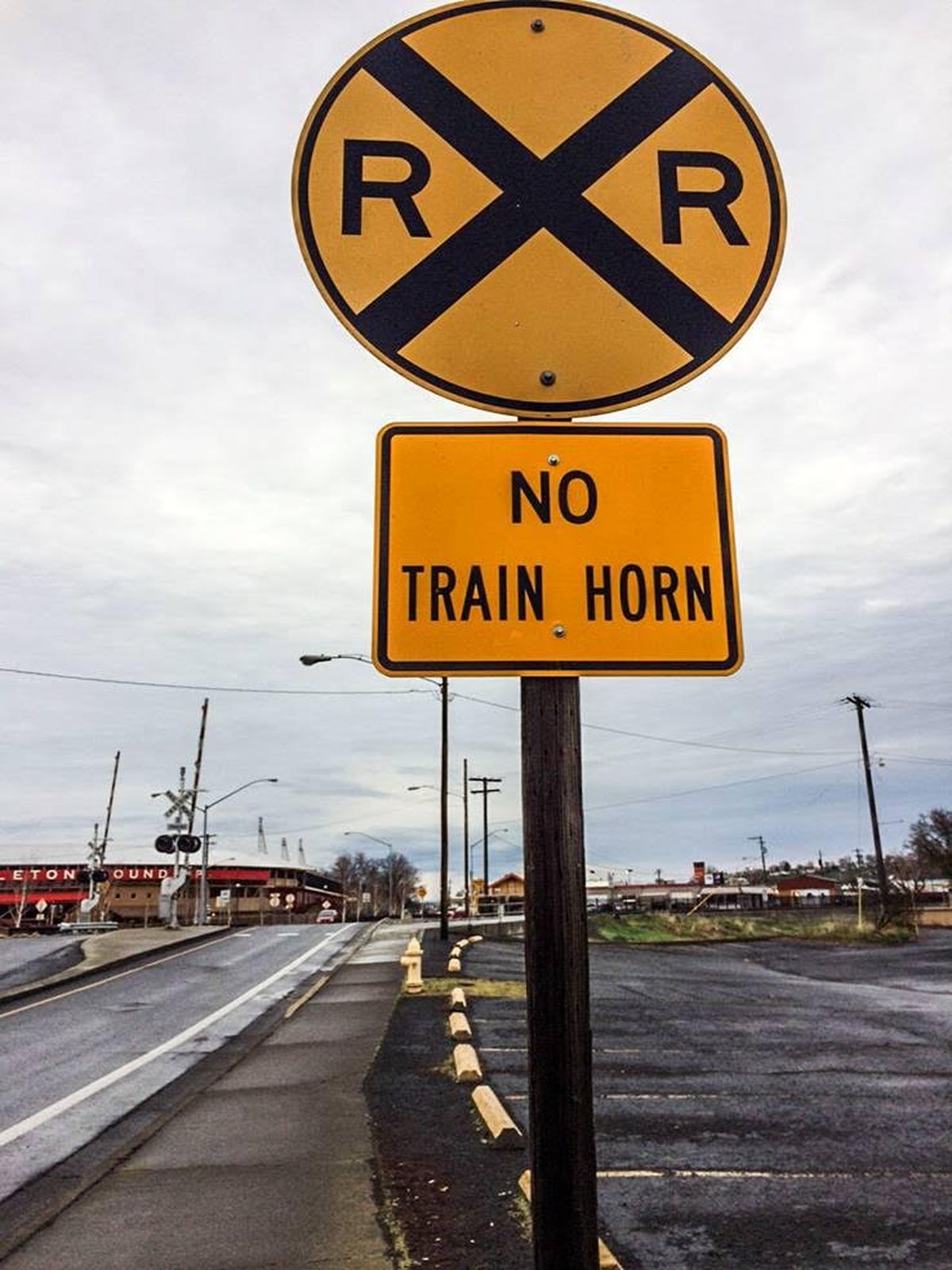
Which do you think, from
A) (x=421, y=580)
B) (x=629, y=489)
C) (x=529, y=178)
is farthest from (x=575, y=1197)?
(x=529, y=178)

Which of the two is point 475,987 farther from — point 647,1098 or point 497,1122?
point 497,1122

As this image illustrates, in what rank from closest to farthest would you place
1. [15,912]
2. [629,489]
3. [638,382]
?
[629,489], [638,382], [15,912]

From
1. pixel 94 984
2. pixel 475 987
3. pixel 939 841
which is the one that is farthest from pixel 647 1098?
pixel 939 841

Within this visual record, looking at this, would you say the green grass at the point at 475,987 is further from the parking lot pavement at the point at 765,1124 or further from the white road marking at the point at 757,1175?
the white road marking at the point at 757,1175

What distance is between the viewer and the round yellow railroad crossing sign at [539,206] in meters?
2.08

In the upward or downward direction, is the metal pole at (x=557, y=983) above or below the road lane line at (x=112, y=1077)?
above

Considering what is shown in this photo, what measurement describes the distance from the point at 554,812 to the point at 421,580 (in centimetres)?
55

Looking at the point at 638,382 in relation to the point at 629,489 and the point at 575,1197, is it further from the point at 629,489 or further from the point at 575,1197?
the point at 575,1197

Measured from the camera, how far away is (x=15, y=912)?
81125mm

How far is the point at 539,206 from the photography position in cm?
212

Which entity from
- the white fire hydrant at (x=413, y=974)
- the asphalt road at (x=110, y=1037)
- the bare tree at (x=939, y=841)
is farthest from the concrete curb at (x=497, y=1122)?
the bare tree at (x=939, y=841)

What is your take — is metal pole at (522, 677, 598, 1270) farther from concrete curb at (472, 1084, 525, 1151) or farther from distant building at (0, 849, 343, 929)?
distant building at (0, 849, 343, 929)

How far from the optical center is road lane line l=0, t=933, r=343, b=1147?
726cm

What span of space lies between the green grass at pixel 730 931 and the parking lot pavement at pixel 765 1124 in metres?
16.5
